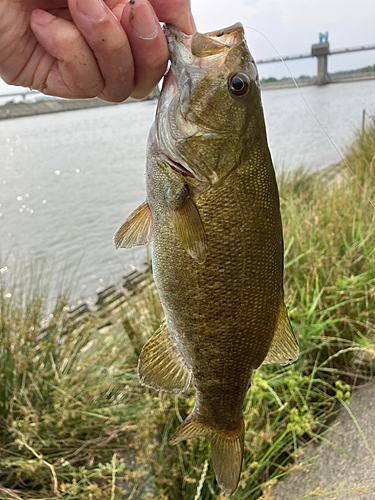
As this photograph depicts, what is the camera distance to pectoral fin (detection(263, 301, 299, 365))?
1.37m

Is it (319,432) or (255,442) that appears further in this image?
(319,432)

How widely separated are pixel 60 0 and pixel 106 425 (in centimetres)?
280

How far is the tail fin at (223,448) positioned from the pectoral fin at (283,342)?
31 cm

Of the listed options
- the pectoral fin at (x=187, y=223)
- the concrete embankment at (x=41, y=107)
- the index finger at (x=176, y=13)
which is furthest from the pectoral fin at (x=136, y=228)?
the concrete embankment at (x=41, y=107)

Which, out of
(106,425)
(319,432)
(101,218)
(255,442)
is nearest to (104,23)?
(255,442)

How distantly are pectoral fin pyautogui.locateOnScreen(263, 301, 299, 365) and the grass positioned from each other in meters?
1.23

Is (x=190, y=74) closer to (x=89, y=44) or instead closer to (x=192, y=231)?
(x=89, y=44)

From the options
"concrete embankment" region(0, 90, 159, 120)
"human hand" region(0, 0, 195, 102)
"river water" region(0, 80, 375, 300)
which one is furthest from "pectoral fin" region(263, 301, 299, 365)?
"concrete embankment" region(0, 90, 159, 120)

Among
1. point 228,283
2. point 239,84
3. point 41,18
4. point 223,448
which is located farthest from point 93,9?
point 223,448

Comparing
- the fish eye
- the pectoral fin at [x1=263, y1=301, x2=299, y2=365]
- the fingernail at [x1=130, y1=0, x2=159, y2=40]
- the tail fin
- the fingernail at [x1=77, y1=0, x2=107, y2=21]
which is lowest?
the tail fin

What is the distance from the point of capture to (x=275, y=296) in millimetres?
1326

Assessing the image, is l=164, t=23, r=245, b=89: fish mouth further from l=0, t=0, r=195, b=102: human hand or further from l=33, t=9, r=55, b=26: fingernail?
l=33, t=9, r=55, b=26: fingernail

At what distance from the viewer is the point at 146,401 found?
309cm

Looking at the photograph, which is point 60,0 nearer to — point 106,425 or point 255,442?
point 255,442
